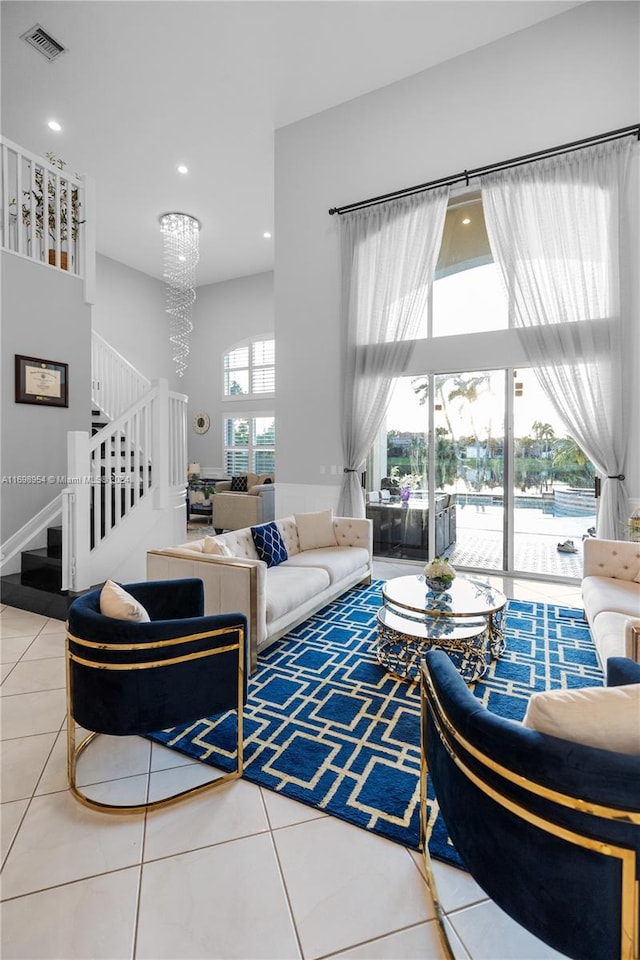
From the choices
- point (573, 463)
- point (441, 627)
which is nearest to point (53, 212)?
point (441, 627)

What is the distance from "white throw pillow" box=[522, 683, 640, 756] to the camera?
1.07 metres

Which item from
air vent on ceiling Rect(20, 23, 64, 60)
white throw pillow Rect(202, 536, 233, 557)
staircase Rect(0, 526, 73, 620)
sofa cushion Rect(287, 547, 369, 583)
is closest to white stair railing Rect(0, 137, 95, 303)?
air vent on ceiling Rect(20, 23, 64, 60)

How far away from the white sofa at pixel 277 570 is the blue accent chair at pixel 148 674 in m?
0.83

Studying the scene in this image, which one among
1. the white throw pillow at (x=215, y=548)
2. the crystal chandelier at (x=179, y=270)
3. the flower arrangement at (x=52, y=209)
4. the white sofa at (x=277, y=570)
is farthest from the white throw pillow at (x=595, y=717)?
the crystal chandelier at (x=179, y=270)

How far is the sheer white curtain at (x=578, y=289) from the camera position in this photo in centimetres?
435

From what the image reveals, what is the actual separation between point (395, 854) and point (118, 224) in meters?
9.44

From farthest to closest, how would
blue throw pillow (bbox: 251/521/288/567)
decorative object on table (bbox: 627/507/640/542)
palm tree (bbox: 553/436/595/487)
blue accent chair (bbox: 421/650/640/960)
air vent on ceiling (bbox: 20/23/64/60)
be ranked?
palm tree (bbox: 553/436/595/487) < air vent on ceiling (bbox: 20/23/64/60) < blue throw pillow (bbox: 251/521/288/567) < decorative object on table (bbox: 627/507/640/542) < blue accent chair (bbox: 421/650/640/960)

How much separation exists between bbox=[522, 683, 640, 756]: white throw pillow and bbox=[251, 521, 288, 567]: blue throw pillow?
2958 millimetres

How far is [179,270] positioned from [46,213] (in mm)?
5461

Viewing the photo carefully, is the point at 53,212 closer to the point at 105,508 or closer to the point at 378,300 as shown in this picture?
the point at 105,508

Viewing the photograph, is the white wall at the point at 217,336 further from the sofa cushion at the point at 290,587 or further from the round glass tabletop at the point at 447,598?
the round glass tabletop at the point at 447,598

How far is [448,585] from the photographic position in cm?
320

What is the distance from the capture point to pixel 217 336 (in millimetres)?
10766

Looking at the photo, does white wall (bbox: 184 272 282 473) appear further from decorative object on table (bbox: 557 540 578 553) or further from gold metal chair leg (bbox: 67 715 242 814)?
gold metal chair leg (bbox: 67 715 242 814)
